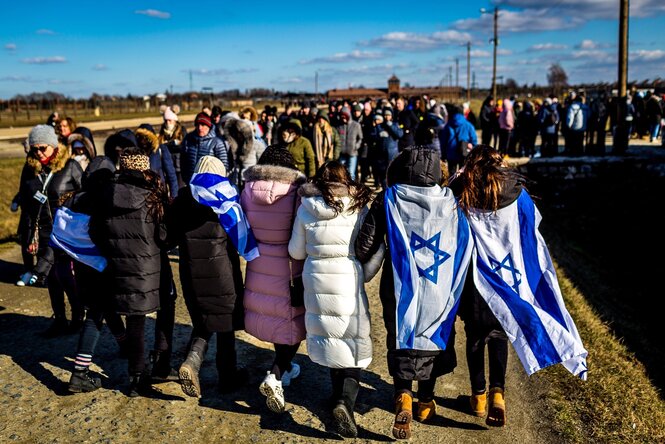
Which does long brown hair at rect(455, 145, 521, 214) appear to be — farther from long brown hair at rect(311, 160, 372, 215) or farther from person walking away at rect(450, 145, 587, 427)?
long brown hair at rect(311, 160, 372, 215)

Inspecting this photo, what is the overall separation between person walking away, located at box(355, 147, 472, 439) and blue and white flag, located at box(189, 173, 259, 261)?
2.60 feet

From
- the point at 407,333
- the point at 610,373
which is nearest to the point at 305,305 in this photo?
the point at 407,333

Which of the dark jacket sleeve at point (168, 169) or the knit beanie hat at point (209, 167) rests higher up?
the knit beanie hat at point (209, 167)

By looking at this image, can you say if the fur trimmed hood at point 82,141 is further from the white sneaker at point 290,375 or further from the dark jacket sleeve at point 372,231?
the dark jacket sleeve at point 372,231

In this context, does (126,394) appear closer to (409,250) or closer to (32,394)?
(32,394)

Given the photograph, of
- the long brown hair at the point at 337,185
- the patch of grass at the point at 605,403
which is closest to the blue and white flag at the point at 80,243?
the long brown hair at the point at 337,185

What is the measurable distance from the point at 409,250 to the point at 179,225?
63.0 inches

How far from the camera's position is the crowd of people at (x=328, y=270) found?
12.6 feet

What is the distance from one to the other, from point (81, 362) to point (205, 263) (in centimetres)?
136

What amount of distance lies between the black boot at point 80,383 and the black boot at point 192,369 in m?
1.02

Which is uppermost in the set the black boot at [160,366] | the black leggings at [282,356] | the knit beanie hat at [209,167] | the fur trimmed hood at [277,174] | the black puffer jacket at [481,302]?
the knit beanie hat at [209,167]

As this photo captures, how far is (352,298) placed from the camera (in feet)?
12.9

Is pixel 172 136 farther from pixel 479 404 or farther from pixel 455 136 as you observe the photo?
pixel 479 404

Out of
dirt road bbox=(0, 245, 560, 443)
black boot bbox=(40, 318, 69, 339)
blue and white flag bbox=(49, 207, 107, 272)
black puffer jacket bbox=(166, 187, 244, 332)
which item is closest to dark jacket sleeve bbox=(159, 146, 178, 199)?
black boot bbox=(40, 318, 69, 339)
